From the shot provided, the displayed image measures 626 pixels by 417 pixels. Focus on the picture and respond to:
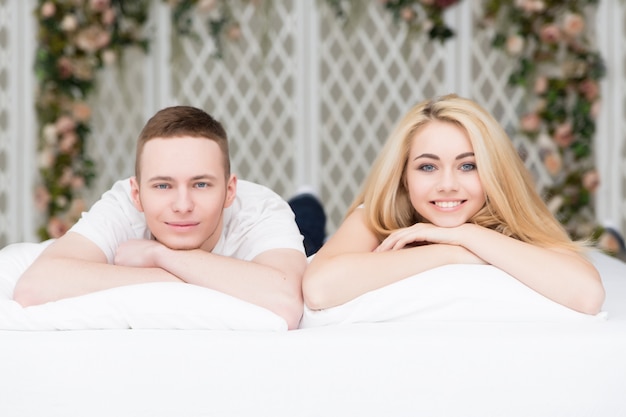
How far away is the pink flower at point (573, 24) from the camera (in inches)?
160

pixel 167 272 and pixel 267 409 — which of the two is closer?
pixel 267 409

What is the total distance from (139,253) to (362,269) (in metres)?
0.47

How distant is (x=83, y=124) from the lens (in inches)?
174

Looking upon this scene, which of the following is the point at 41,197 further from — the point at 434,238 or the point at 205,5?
the point at 434,238

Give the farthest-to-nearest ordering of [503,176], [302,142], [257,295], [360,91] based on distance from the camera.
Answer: [360,91] → [302,142] → [503,176] → [257,295]

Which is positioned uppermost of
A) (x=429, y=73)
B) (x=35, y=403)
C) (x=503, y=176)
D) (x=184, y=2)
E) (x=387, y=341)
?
(x=184, y=2)

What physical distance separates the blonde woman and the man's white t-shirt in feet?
0.43

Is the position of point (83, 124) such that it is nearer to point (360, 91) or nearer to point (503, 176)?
point (360, 91)

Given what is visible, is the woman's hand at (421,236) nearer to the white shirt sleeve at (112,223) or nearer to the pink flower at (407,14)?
the white shirt sleeve at (112,223)

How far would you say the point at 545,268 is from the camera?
5.17 feet

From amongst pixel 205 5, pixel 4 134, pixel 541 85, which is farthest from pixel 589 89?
pixel 4 134

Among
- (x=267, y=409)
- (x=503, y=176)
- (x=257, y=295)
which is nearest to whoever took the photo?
(x=267, y=409)

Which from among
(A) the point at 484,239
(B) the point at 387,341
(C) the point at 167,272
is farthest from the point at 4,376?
(A) the point at 484,239

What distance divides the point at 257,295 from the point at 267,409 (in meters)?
0.25
